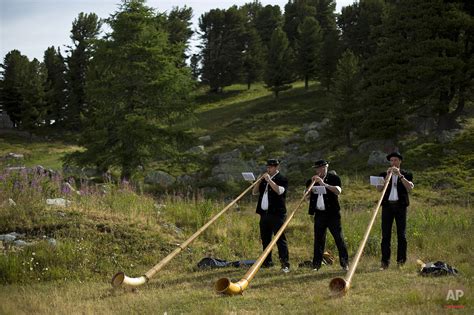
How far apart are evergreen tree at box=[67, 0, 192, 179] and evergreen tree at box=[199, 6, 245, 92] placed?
36771 mm

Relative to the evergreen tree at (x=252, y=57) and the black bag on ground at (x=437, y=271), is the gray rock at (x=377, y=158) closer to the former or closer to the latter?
the black bag on ground at (x=437, y=271)

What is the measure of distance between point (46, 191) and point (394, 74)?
1916cm

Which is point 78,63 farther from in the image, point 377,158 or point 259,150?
point 377,158

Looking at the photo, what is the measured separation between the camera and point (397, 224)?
852 cm

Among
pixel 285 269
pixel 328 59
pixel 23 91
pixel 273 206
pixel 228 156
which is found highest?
pixel 328 59

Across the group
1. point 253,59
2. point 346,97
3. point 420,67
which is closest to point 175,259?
point 420,67

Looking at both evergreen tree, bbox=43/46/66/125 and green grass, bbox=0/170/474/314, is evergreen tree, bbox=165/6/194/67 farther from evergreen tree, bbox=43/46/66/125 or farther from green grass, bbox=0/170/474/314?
green grass, bbox=0/170/474/314

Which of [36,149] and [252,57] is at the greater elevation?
[252,57]

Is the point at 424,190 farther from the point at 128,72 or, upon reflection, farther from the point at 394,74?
the point at 128,72

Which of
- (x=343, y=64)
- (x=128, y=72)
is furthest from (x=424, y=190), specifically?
(x=128, y=72)

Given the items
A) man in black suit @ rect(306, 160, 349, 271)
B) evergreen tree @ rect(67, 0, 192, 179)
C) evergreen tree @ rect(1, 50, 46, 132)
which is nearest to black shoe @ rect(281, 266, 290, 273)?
man in black suit @ rect(306, 160, 349, 271)

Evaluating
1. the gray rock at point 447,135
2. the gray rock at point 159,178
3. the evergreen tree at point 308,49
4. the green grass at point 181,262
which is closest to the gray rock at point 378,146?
the gray rock at point 447,135

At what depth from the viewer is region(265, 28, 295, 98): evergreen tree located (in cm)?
4644

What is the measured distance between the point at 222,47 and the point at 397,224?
52973 mm
